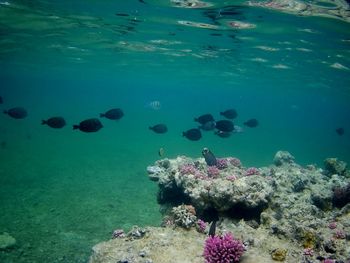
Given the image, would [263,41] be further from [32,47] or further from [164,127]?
[32,47]

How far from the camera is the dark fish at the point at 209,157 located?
12703 mm

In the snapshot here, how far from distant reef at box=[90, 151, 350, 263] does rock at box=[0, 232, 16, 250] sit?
5074 millimetres

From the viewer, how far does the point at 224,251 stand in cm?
653

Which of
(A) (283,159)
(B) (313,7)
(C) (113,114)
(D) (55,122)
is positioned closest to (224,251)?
(C) (113,114)

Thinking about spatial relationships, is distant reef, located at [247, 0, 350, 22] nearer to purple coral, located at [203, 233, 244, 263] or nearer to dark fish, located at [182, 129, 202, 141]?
dark fish, located at [182, 129, 202, 141]

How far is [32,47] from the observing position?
124ft

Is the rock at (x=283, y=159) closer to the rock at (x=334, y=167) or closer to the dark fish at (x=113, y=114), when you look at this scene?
the rock at (x=334, y=167)

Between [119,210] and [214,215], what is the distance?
8.16m

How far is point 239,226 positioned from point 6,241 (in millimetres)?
8564

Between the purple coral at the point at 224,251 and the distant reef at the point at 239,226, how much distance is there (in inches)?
0.9

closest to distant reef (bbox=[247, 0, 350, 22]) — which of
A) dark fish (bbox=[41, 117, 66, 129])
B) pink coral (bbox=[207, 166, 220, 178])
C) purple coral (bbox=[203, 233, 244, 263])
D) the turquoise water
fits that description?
the turquoise water

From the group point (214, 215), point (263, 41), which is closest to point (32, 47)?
point (263, 41)

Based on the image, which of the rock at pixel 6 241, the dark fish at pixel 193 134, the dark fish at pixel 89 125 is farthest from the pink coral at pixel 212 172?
the rock at pixel 6 241

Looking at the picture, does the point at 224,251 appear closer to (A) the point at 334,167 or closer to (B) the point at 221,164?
(B) the point at 221,164
